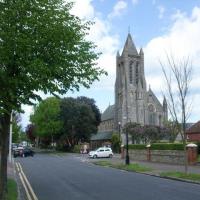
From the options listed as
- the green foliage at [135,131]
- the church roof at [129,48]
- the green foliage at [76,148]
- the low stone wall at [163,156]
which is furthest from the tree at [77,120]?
the church roof at [129,48]

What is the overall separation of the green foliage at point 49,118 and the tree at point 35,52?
85508 millimetres

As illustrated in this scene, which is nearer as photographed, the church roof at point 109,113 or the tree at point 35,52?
the tree at point 35,52

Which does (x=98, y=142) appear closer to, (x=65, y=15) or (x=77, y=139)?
(x=77, y=139)

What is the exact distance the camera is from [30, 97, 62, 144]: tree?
4107 inches

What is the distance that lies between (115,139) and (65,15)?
92180mm

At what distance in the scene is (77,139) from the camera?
344 feet

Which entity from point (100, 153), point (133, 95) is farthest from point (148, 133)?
point (133, 95)

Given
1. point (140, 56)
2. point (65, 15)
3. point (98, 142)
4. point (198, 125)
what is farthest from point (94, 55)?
point (140, 56)

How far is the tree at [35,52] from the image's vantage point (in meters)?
14.8

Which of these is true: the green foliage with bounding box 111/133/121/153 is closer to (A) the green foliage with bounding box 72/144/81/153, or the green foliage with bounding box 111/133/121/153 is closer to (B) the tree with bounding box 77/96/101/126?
(B) the tree with bounding box 77/96/101/126

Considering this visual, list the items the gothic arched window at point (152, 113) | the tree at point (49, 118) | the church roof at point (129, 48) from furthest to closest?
the gothic arched window at point (152, 113)
the church roof at point (129, 48)
the tree at point (49, 118)

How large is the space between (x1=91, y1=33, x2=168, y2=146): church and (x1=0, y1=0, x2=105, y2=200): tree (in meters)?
122

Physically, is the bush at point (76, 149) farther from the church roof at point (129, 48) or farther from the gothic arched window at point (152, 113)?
the church roof at point (129, 48)

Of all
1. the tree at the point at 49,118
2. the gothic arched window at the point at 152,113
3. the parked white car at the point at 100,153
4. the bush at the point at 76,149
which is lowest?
the parked white car at the point at 100,153
